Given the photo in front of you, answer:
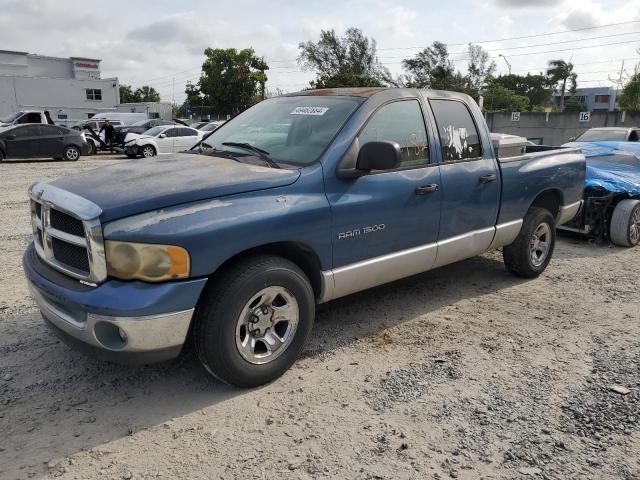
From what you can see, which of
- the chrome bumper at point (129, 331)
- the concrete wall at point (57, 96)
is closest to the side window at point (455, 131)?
the chrome bumper at point (129, 331)

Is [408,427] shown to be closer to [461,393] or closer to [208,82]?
[461,393]

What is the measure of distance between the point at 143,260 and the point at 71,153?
19369 millimetres

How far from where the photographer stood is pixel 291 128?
13.2 feet

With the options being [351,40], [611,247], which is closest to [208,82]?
[351,40]

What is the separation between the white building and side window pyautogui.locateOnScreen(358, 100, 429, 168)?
40.5 meters

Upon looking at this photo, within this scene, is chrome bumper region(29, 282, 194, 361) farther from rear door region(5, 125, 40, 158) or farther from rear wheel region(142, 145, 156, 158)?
rear wheel region(142, 145, 156, 158)

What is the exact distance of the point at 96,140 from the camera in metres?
24.4

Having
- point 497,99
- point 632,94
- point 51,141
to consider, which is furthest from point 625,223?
point 497,99

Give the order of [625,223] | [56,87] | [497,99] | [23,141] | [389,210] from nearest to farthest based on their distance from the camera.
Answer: [389,210] → [625,223] → [23,141] → [56,87] → [497,99]

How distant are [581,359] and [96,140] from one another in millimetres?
24470

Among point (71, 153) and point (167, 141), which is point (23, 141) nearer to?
point (71, 153)

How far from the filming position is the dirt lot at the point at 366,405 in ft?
8.88

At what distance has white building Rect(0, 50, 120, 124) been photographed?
4856 centimetres

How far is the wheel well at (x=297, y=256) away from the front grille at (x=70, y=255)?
0.75m
